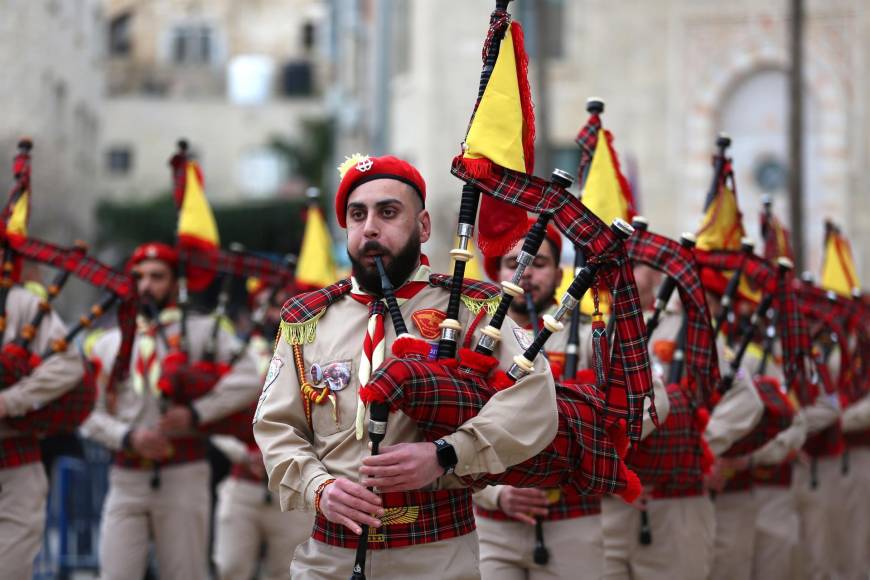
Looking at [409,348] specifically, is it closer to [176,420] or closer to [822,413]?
[176,420]

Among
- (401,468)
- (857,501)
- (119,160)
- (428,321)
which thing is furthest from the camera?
(119,160)

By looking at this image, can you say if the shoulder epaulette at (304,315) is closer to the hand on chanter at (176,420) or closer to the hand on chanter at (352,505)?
the hand on chanter at (352,505)

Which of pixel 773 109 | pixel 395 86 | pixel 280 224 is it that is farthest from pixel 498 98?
pixel 280 224

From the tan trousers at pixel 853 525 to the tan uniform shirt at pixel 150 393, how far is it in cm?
530

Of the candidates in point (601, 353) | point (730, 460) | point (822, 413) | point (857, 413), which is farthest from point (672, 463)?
point (857, 413)

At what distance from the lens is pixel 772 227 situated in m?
9.38

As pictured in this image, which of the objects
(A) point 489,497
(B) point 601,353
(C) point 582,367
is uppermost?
(B) point 601,353

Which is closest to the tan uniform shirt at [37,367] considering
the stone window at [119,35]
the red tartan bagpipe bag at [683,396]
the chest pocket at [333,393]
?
the chest pocket at [333,393]

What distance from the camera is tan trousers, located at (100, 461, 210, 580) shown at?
8.11 meters

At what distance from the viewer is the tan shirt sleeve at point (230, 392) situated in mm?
8492

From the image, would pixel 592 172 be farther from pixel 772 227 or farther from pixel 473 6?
pixel 473 6

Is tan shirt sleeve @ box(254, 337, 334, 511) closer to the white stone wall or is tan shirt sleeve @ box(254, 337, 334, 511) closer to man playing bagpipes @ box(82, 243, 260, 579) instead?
man playing bagpipes @ box(82, 243, 260, 579)

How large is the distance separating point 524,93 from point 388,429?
4.20 ft

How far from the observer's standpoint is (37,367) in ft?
23.3
